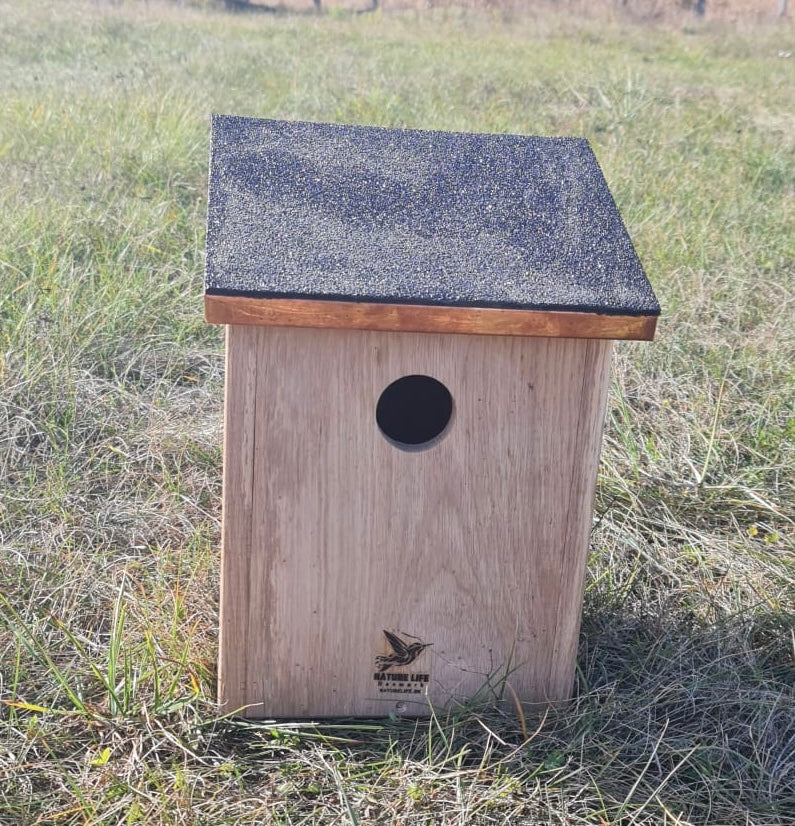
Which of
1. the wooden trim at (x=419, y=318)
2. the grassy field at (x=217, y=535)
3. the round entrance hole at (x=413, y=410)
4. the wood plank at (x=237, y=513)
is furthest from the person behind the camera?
the round entrance hole at (x=413, y=410)

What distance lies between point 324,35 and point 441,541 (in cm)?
1074

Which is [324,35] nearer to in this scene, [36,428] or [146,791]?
[36,428]

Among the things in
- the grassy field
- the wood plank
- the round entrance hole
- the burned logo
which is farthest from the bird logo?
the round entrance hole

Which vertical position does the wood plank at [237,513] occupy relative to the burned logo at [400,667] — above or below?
above

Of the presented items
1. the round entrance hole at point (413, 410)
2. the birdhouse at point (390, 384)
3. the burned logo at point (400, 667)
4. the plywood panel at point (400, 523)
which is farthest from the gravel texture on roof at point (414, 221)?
the burned logo at point (400, 667)

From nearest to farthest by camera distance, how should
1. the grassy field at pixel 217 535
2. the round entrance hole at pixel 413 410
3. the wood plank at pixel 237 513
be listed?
the wood plank at pixel 237 513
the grassy field at pixel 217 535
the round entrance hole at pixel 413 410

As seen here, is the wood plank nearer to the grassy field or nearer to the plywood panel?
the plywood panel

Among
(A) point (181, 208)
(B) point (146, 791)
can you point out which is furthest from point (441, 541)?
(A) point (181, 208)

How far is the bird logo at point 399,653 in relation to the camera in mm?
2191

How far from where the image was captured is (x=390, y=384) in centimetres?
212

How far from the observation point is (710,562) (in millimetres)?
2818

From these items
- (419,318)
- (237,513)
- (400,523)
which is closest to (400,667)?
(400,523)

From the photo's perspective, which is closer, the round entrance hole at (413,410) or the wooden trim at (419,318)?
the wooden trim at (419,318)

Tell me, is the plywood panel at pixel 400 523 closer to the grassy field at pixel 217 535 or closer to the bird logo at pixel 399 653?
the bird logo at pixel 399 653
